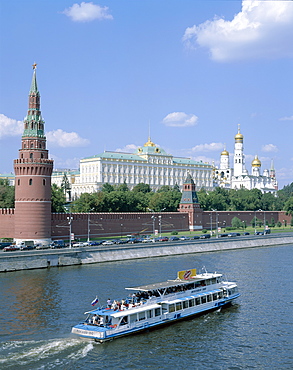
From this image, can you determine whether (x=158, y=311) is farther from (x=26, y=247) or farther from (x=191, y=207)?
(x=191, y=207)

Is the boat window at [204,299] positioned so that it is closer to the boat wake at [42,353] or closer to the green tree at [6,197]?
the boat wake at [42,353]

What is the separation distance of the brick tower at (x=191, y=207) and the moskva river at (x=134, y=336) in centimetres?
6095

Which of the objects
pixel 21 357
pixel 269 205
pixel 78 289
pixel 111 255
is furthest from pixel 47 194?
pixel 269 205

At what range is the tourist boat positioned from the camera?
3628cm

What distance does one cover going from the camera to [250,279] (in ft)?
187

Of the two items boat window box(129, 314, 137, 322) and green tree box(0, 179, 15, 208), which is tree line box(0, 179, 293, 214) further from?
boat window box(129, 314, 137, 322)

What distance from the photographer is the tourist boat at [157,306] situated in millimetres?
36281

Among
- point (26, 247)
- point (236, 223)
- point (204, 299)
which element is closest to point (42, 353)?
point (204, 299)

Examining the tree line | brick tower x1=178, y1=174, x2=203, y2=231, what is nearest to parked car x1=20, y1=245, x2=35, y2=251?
the tree line

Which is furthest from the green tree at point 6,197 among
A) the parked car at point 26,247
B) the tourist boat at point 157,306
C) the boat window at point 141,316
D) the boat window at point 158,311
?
the boat window at point 141,316

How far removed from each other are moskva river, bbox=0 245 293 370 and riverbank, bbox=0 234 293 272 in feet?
7.71

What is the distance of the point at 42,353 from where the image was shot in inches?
1256

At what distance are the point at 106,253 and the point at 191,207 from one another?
2097 inches

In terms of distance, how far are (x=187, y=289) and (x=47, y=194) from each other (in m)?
42.0
